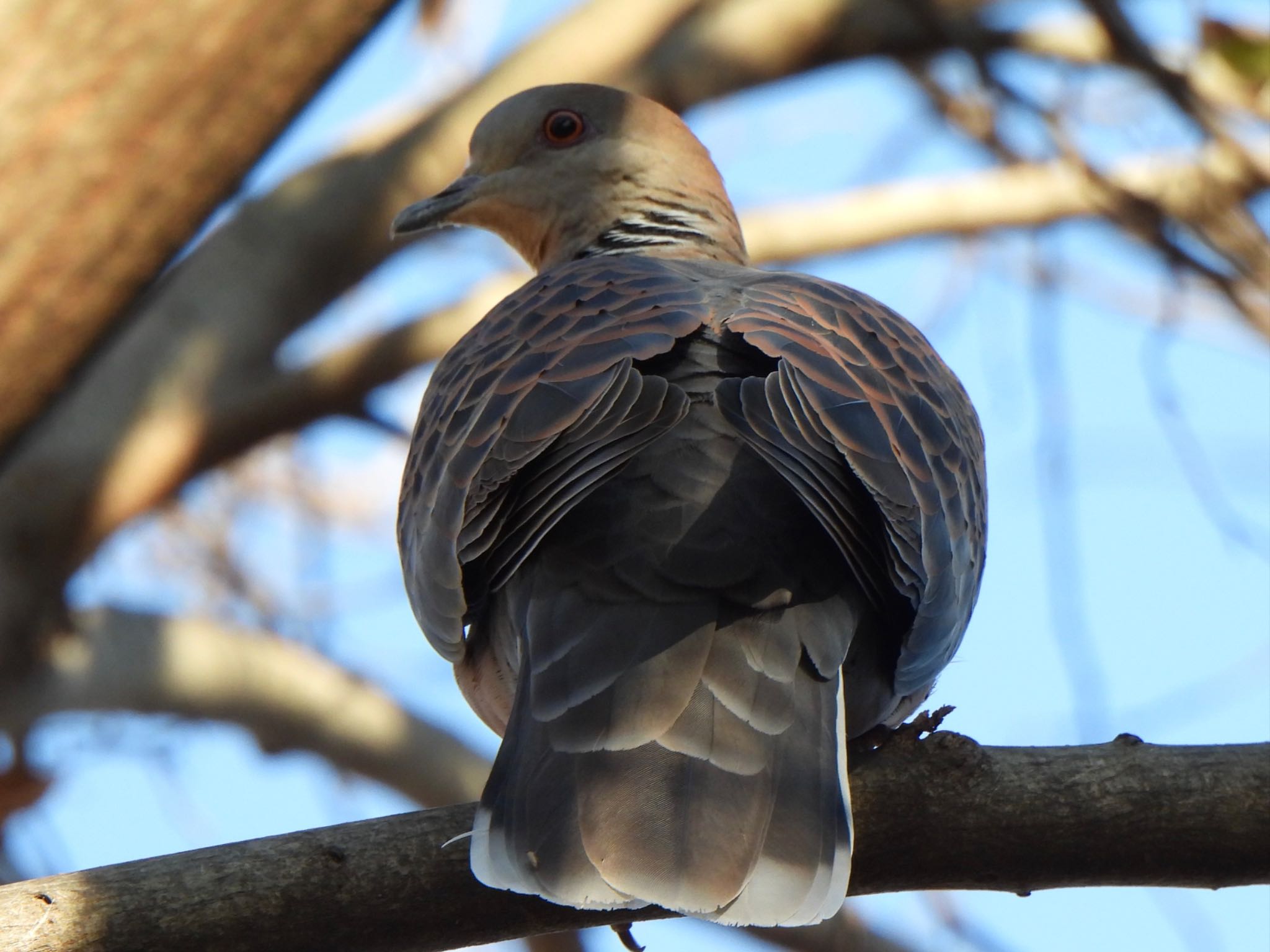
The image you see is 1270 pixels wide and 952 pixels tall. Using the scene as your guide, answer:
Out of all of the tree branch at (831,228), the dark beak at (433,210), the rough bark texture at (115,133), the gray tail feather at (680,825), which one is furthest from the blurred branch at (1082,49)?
the gray tail feather at (680,825)

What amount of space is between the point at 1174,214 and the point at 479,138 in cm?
280

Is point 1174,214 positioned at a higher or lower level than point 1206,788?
higher

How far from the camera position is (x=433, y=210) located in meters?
4.43

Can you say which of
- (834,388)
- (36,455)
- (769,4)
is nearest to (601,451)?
(834,388)

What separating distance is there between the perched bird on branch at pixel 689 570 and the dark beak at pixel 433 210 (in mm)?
1258

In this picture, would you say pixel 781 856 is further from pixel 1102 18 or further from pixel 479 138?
pixel 1102 18

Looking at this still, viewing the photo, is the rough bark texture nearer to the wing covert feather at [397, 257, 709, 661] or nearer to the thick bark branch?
the wing covert feather at [397, 257, 709, 661]

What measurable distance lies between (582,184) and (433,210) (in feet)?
1.31

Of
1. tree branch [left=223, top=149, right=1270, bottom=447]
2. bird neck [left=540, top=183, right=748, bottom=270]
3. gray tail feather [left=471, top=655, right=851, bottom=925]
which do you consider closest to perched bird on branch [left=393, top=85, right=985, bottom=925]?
gray tail feather [left=471, top=655, right=851, bottom=925]

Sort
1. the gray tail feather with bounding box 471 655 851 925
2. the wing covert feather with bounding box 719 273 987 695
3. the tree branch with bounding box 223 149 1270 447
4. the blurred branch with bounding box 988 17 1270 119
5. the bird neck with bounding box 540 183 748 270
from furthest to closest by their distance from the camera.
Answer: the blurred branch with bounding box 988 17 1270 119 < the tree branch with bounding box 223 149 1270 447 < the bird neck with bounding box 540 183 748 270 < the wing covert feather with bounding box 719 273 987 695 < the gray tail feather with bounding box 471 655 851 925

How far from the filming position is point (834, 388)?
268cm

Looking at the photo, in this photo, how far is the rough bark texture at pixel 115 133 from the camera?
3.89 metres

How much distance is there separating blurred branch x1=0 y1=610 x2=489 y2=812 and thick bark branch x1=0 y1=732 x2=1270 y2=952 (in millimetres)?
3393

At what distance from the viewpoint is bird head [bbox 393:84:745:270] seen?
4.40 m
